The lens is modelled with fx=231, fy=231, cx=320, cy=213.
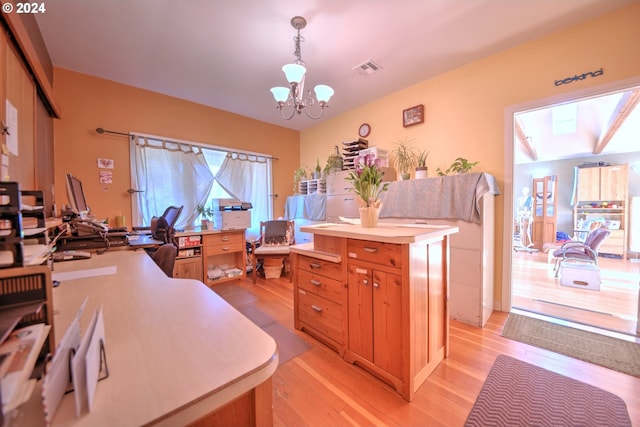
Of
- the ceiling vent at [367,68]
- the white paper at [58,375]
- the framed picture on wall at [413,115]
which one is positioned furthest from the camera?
the framed picture on wall at [413,115]

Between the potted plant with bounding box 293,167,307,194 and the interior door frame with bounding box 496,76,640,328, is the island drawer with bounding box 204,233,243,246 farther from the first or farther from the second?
the interior door frame with bounding box 496,76,640,328

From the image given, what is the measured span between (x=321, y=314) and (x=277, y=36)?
8.25 ft

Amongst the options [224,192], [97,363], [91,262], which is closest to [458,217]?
[97,363]

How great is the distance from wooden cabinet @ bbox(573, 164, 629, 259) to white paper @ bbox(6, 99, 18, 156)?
28.4 feet

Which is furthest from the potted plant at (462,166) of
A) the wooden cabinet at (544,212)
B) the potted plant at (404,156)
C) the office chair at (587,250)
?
the wooden cabinet at (544,212)

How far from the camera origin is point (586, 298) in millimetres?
2707

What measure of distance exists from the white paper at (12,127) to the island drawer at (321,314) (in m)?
2.05

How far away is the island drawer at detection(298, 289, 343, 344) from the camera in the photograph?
5.77ft

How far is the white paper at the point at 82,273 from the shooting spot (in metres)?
1.20

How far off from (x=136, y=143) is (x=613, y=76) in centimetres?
495

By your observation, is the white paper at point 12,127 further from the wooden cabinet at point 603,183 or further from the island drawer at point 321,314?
the wooden cabinet at point 603,183

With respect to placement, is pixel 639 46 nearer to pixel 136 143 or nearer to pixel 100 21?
pixel 100 21

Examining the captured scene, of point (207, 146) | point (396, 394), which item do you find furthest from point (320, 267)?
point (207, 146)

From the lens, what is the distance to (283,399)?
1419mm
